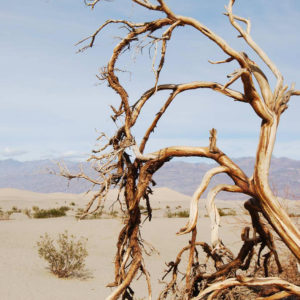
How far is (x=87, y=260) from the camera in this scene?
14602mm

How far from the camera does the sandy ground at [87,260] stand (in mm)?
10586

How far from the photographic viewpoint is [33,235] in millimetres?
18391

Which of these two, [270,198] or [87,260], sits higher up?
[270,198]

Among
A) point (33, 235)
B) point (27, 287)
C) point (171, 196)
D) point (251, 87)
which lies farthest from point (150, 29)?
point (171, 196)

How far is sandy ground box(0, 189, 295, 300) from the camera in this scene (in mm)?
10586

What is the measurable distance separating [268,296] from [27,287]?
7.45 metres

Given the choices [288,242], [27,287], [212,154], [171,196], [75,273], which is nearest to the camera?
[288,242]

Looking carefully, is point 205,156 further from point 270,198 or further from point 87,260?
point 87,260

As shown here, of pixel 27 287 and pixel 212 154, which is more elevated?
pixel 212 154

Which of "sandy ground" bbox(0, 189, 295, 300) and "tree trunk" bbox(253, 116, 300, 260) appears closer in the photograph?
"tree trunk" bbox(253, 116, 300, 260)

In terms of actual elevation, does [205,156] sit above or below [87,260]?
above

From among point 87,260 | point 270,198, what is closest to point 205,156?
point 270,198

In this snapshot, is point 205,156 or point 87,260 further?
point 87,260

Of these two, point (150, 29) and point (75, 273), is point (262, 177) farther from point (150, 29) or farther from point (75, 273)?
point (75, 273)
